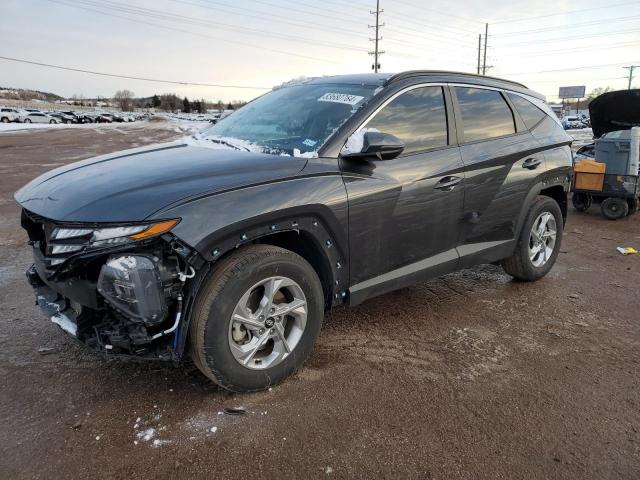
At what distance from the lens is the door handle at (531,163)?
4212 mm

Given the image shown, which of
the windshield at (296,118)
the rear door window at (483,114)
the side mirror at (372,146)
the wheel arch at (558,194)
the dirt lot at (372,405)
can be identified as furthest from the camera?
the wheel arch at (558,194)

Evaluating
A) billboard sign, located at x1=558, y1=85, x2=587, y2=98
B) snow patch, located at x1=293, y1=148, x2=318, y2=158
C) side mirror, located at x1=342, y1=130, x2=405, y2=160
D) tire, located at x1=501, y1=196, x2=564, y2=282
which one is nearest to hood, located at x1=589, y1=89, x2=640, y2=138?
tire, located at x1=501, y1=196, x2=564, y2=282

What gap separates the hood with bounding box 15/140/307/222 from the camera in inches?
94.7

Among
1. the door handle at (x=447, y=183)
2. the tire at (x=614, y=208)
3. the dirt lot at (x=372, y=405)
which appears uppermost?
the door handle at (x=447, y=183)

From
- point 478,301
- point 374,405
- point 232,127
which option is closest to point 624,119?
point 478,301

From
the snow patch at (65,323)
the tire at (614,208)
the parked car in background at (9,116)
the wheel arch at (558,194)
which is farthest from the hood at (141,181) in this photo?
the parked car in background at (9,116)

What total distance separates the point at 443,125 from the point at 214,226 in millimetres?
2051

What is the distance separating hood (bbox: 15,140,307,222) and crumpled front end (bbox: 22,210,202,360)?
9cm

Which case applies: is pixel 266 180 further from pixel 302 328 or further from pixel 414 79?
pixel 414 79

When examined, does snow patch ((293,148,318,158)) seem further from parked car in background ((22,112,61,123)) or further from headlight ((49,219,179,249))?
parked car in background ((22,112,61,123))

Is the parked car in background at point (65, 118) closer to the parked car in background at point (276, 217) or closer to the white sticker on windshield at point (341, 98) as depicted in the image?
the white sticker on windshield at point (341, 98)

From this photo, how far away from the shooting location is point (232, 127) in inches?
154

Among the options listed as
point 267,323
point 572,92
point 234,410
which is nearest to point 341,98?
point 267,323

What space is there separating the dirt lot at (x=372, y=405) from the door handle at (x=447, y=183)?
1094mm
